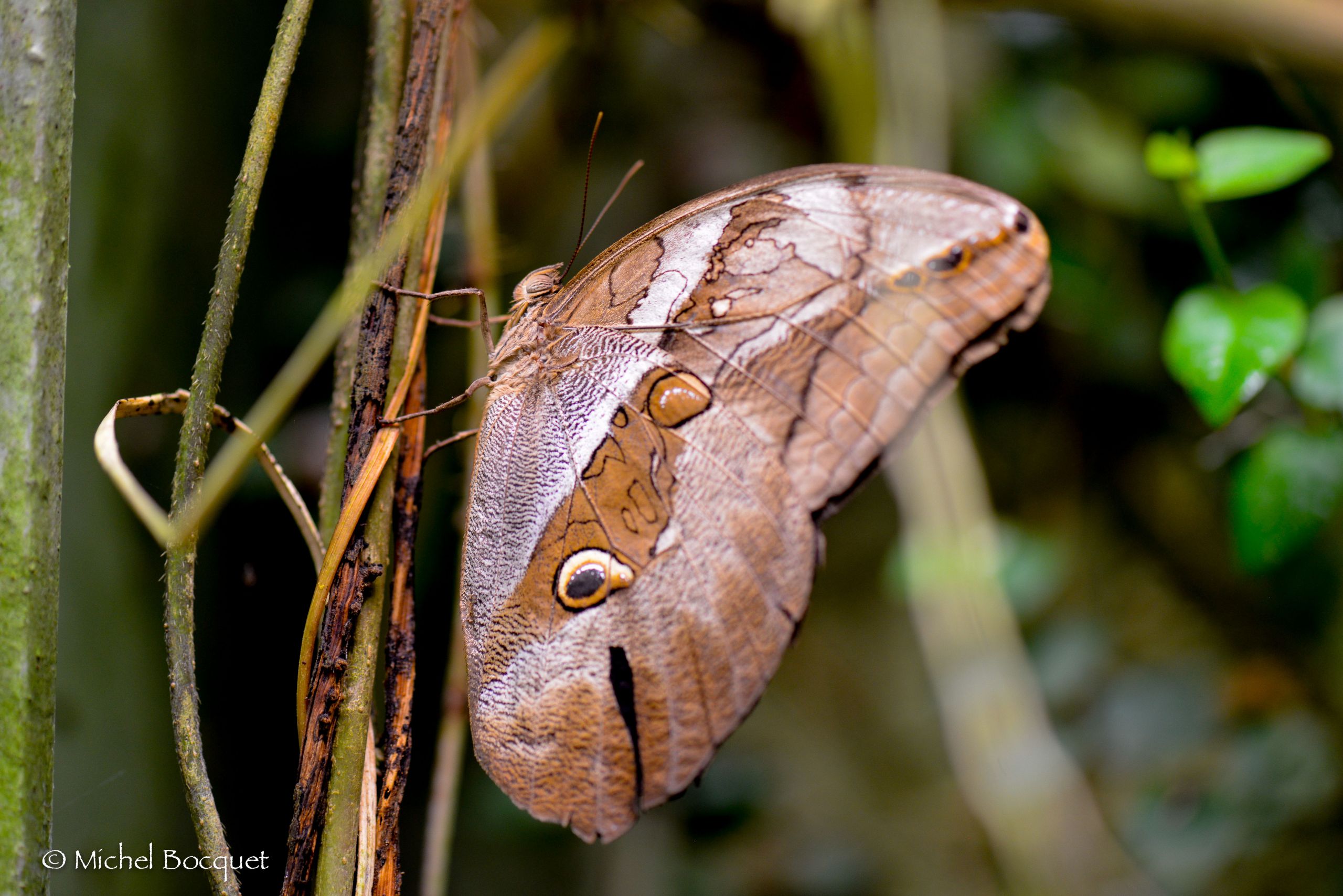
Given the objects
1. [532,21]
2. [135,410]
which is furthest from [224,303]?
[532,21]

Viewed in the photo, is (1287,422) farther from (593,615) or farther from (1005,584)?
(593,615)

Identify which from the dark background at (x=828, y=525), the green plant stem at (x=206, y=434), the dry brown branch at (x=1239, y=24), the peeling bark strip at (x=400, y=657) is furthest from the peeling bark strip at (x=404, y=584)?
the dry brown branch at (x=1239, y=24)

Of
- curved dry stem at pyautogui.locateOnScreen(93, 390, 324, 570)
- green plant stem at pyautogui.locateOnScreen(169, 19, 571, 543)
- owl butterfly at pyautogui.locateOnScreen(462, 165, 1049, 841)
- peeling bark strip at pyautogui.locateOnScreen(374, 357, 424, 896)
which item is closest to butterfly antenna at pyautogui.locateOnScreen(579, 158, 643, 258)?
owl butterfly at pyautogui.locateOnScreen(462, 165, 1049, 841)

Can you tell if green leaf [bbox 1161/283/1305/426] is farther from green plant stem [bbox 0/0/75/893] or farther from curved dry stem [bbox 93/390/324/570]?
green plant stem [bbox 0/0/75/893]

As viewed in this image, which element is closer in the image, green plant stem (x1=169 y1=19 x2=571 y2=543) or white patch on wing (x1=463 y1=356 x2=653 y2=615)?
green plant stem (x1=169 y1=19 x2=571 y2=543)

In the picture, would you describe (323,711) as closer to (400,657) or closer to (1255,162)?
(400,657)

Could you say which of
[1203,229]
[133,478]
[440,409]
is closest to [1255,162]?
[1203,229]
